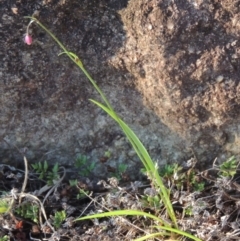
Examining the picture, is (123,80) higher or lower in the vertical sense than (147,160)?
higher

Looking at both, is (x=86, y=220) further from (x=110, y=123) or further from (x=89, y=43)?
(x=89, y=43)

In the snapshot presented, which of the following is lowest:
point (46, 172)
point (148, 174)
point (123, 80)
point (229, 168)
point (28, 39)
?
point (229, 168)

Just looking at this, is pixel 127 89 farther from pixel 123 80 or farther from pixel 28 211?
pixel 28 211

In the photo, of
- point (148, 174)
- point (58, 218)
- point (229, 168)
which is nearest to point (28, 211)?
point (58, 218)

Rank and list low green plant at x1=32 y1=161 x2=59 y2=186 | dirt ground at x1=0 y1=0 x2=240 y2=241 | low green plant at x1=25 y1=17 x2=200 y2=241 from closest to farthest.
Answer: low green plant at x1=25 y1=17 x2=200 y2=241 < dirt ground at x1=0 y1=0 x2=240 y2=241 < low green plant at x1=32 y1=161 x2=59 y2=186

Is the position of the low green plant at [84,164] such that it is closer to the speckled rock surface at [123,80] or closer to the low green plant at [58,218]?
the speckled rock surface at [123,80]

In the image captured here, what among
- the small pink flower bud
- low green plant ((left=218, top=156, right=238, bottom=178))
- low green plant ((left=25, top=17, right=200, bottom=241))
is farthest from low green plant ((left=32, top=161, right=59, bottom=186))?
low green plant ((left=218, top=156, right=238, bottom=178))

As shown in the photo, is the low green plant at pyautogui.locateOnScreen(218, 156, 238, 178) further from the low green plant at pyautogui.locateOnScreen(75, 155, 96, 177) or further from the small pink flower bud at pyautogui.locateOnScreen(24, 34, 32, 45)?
the small pink flower bud at pyautogui.locateOnScreen(24, 34, 32, 45)

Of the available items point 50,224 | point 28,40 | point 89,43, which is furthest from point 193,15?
point 50,224
